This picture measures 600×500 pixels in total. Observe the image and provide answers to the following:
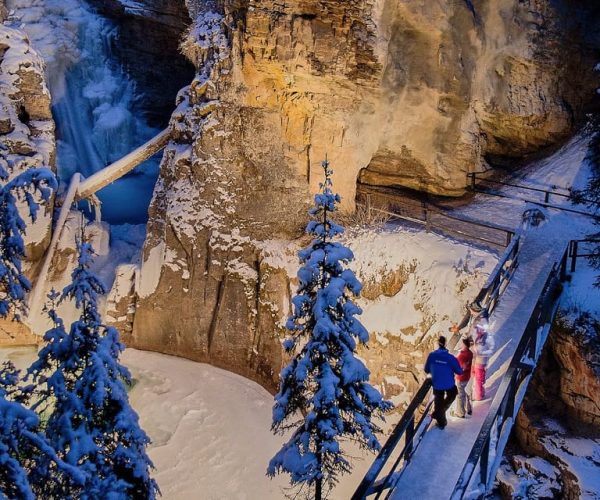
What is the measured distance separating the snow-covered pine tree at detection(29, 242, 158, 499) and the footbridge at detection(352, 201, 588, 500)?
2.89m

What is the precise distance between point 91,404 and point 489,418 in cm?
498

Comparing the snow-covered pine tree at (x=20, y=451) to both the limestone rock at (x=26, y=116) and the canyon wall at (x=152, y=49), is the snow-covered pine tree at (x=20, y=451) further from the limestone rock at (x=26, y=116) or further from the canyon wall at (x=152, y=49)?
the canyon wall at (x=152, y=49)

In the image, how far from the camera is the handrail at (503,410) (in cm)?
723

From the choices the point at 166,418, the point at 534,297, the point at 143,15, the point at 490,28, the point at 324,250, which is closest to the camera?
the point at 324,250

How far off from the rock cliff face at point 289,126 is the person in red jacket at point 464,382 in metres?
8.19

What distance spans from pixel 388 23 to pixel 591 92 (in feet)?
21.2

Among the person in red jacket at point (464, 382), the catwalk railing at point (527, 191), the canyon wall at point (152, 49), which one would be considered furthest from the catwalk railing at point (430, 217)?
the canyon wall at point (152, 49)

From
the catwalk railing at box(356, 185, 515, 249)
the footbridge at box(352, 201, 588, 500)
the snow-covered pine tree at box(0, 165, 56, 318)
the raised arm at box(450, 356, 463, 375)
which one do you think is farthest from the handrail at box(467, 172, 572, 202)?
the snow-covered pine tree at box(0, 165, 56, 318)

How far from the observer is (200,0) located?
18.7 meters

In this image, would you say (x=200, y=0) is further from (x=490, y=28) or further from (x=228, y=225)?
(x=490, y=28)

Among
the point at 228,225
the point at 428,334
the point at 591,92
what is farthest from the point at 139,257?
the point at 591,92

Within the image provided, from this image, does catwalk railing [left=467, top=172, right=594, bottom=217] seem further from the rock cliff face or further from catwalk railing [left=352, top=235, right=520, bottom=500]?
catwalk railing [left=352, top=235, right=520, bottom=500]

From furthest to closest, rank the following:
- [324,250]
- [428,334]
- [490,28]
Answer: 1. [490,28]
2. [428,334]
3. [324,250]

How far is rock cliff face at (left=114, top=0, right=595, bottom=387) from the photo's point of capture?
16375 mm
